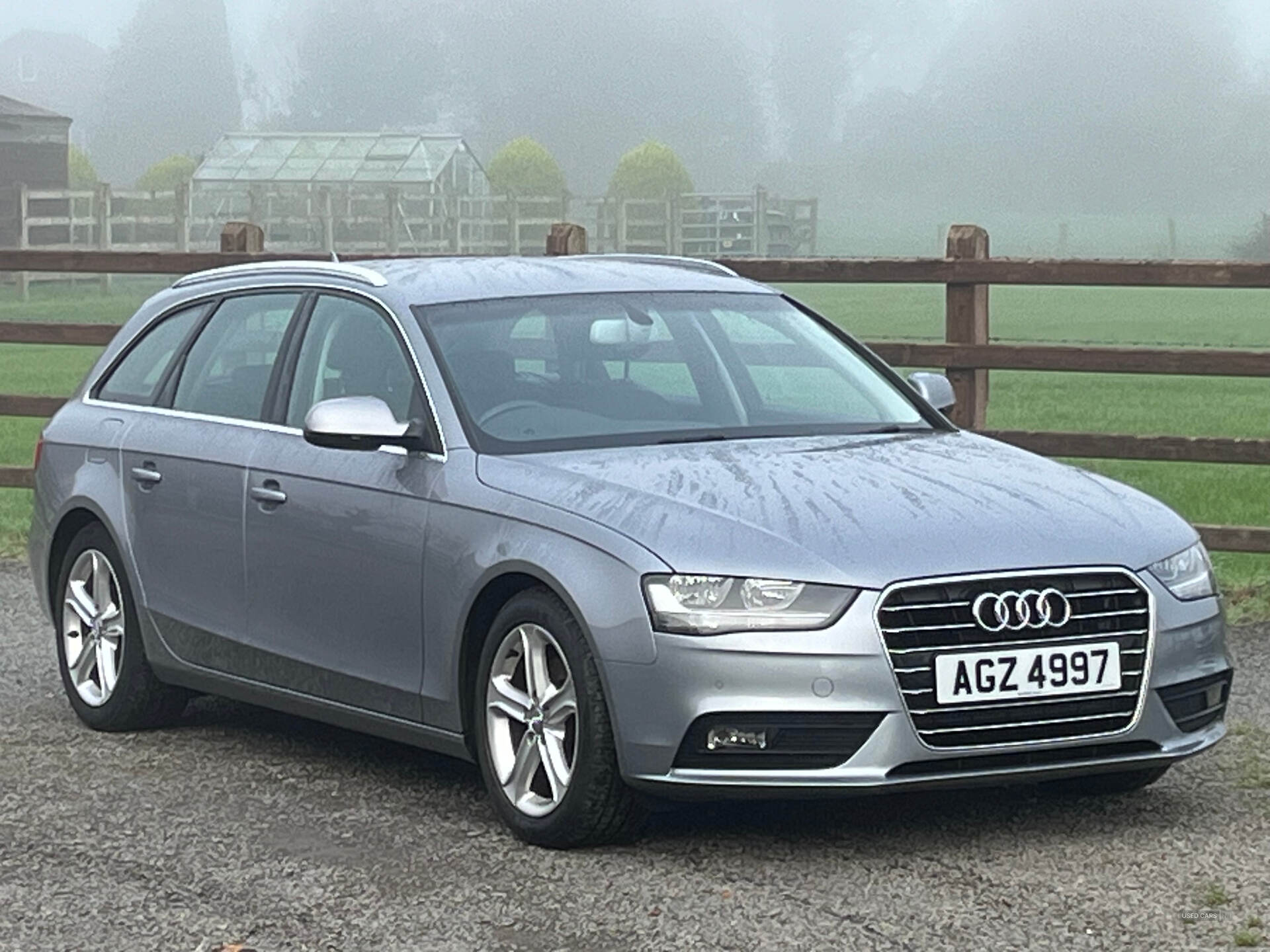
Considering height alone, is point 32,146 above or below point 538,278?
above

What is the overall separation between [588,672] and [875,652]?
70cm

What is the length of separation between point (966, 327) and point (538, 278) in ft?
16.7

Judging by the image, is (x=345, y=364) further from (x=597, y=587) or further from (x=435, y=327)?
(x=597, y=587)

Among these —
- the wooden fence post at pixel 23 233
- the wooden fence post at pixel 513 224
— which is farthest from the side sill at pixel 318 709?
the wooden fence post at pixel 513 224

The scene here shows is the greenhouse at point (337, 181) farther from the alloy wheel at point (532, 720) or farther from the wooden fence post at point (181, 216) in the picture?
the alloy wheel at point (532, 720)

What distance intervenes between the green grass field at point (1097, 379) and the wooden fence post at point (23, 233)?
0.37 metres

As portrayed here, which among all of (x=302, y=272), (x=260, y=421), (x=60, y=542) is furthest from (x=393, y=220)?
(x=260, y=421)

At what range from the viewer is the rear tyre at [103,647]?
8.40 metres

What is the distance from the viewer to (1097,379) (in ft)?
116

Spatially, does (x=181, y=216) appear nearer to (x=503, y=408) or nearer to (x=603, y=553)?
(x=503, y=408)

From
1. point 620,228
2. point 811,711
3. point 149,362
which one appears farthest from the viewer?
point 620,228

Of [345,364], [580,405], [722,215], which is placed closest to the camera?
[580,405]

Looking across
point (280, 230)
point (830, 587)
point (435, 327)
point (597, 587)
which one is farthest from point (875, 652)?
point (280, 230)

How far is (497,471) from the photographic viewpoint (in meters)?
6.80
